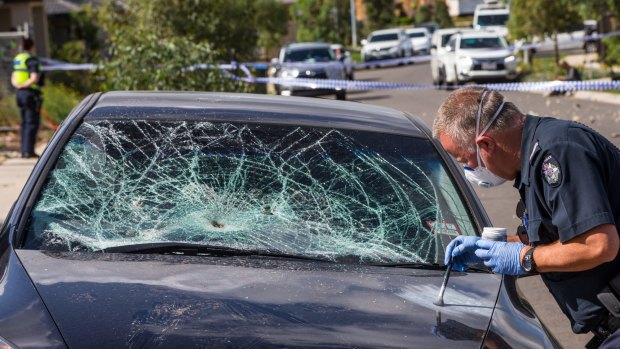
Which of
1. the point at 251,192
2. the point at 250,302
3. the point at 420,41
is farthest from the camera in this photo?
the point at 420,41

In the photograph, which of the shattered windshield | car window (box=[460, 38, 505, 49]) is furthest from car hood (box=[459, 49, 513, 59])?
the shattered windshield

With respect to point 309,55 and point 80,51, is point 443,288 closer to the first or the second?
point 309,55

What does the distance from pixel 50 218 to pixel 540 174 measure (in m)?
1.87

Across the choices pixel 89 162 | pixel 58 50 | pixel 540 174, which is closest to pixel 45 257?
pixel 89 162

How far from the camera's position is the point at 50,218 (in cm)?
385

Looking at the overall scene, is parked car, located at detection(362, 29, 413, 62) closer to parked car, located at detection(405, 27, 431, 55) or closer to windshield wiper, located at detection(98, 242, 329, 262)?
parked car, located at detection(405, 27, 431, 55)

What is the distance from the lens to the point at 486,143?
322 centimetres

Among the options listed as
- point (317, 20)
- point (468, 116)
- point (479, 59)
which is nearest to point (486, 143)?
point (468, 116)

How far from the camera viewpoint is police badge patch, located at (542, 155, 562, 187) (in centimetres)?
304

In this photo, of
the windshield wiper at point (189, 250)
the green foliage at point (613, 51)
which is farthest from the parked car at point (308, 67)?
the windshield wiper at point (189, 250)

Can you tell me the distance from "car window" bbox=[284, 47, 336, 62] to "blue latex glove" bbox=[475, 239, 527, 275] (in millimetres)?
23463

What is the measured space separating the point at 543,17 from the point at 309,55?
26.6ft

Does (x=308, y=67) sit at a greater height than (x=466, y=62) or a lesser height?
greater

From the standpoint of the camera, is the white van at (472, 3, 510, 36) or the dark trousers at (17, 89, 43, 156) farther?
the white van at (472, 3, 510, 36)
